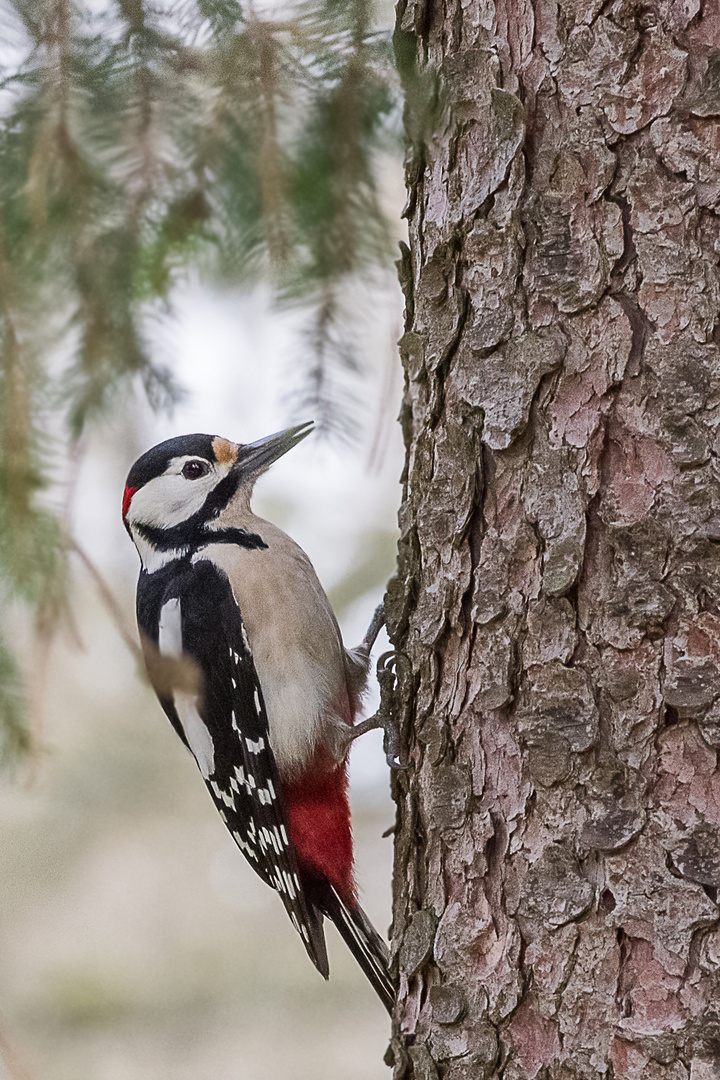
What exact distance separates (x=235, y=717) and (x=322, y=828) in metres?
0.22

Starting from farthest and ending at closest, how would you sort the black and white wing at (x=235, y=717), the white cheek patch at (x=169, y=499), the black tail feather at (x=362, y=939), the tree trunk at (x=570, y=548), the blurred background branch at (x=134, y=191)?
the white cheek patch at (x=169, y=499), the black and white wing at (x=235, y=717), the black tail feather at (x=362, y=939), the tree trunk at (x=570, y=548), the blurred background branch at (x=134, y=191)

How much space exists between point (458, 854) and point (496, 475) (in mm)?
413

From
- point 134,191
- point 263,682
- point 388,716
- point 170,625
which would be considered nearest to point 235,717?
point 263,682

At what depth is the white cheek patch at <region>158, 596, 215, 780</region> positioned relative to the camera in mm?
1610

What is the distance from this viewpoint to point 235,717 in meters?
1.61

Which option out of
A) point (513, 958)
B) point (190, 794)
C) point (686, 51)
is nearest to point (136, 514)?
point (513, 958)

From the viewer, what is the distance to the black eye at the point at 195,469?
5.49 feet

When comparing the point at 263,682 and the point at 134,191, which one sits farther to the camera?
the point at 263,682

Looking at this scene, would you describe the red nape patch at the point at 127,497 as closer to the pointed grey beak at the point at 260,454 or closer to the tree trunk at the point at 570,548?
the pointed grey beak at the point at 260,454

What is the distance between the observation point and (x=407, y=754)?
1.23 meters

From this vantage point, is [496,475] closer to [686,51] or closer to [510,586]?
[510,586]

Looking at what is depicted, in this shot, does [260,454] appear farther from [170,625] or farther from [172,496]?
[170,625]

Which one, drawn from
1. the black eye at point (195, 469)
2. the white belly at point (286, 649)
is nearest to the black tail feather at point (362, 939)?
the white belly at point (286, 649)

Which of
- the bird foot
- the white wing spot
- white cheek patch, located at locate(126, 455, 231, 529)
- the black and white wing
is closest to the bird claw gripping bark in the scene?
the bird foot
